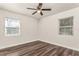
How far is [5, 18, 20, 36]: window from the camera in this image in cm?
134

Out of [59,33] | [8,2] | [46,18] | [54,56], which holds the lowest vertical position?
[54,56]

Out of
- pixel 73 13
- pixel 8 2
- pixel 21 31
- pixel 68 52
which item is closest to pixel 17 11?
pixel 8 2

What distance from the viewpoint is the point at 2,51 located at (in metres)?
1.35

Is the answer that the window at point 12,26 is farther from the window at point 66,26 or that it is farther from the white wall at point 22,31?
the window at point 66,26

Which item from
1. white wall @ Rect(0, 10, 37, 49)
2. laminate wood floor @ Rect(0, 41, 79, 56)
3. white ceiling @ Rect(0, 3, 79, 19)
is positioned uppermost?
white ceiling @ Rect(0, 3, 79, 19)

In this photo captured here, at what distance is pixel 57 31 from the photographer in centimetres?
143

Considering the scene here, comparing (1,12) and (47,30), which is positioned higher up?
(1,12)

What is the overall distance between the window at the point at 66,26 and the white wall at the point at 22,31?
395mm

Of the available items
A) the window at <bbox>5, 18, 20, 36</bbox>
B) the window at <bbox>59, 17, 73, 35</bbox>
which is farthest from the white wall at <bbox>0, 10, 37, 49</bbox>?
the window at <bbox>59, 17, 73, 35</bbox>

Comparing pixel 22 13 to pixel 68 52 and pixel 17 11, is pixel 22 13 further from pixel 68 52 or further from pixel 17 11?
pixel 68 52

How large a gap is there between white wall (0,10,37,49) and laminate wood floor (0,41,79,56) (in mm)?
73

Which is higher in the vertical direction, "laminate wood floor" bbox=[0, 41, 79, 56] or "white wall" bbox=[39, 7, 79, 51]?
"white wall" bbox=[39, 7, 79, 51]

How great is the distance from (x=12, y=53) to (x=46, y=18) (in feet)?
2.35

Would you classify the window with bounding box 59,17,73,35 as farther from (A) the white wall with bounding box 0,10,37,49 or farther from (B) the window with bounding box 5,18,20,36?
(B) the window with bounding box 5,18,20,36
